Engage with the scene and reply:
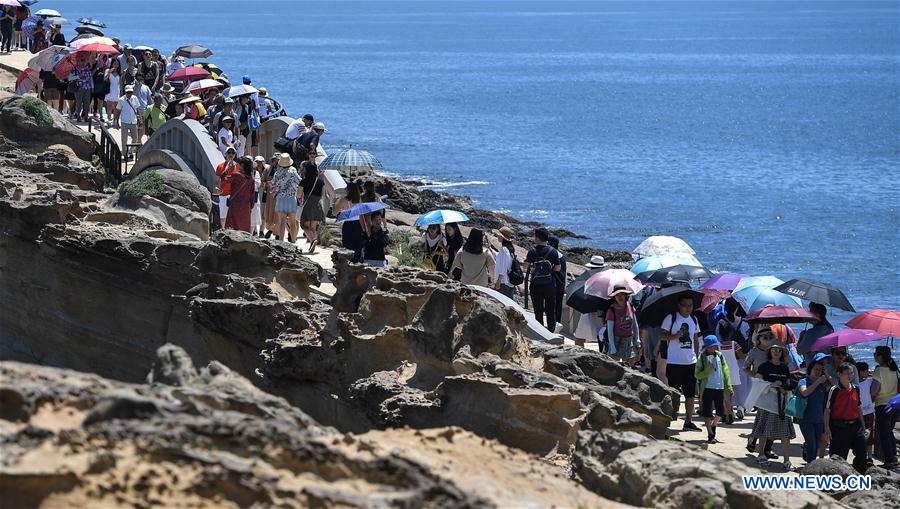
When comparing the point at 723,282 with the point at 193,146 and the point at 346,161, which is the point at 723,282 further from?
the point at 193,146

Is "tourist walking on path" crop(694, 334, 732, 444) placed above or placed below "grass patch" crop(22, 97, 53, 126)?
below

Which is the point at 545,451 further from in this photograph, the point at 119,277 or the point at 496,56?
the point at 496,56

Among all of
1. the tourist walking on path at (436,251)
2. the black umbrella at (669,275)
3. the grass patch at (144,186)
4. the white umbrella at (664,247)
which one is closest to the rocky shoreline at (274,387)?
the grass patch at (144,186)

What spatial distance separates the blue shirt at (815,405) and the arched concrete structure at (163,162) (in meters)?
12.2

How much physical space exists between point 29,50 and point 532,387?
115 feet

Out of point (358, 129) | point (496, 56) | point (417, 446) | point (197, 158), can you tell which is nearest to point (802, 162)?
point (358, 129)

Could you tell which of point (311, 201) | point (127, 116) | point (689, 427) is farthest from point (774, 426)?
point (127, 116)

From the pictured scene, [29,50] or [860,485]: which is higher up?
[29,50]

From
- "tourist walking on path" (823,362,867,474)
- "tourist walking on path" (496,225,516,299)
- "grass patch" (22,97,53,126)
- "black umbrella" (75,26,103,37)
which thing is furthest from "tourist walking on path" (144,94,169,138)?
"tourist walking on path" (823,362,867,474)

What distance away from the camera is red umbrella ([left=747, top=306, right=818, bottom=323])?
1595cm

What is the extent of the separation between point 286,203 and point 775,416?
950cm

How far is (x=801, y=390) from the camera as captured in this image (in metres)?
14.2

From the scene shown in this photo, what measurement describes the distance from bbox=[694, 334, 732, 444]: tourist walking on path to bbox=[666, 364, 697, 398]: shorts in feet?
0.29

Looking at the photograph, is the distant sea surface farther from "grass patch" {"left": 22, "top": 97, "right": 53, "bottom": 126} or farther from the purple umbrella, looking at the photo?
"grass patch" {"left": 22, "top": 97, "right": 53, "bottom": 126}
